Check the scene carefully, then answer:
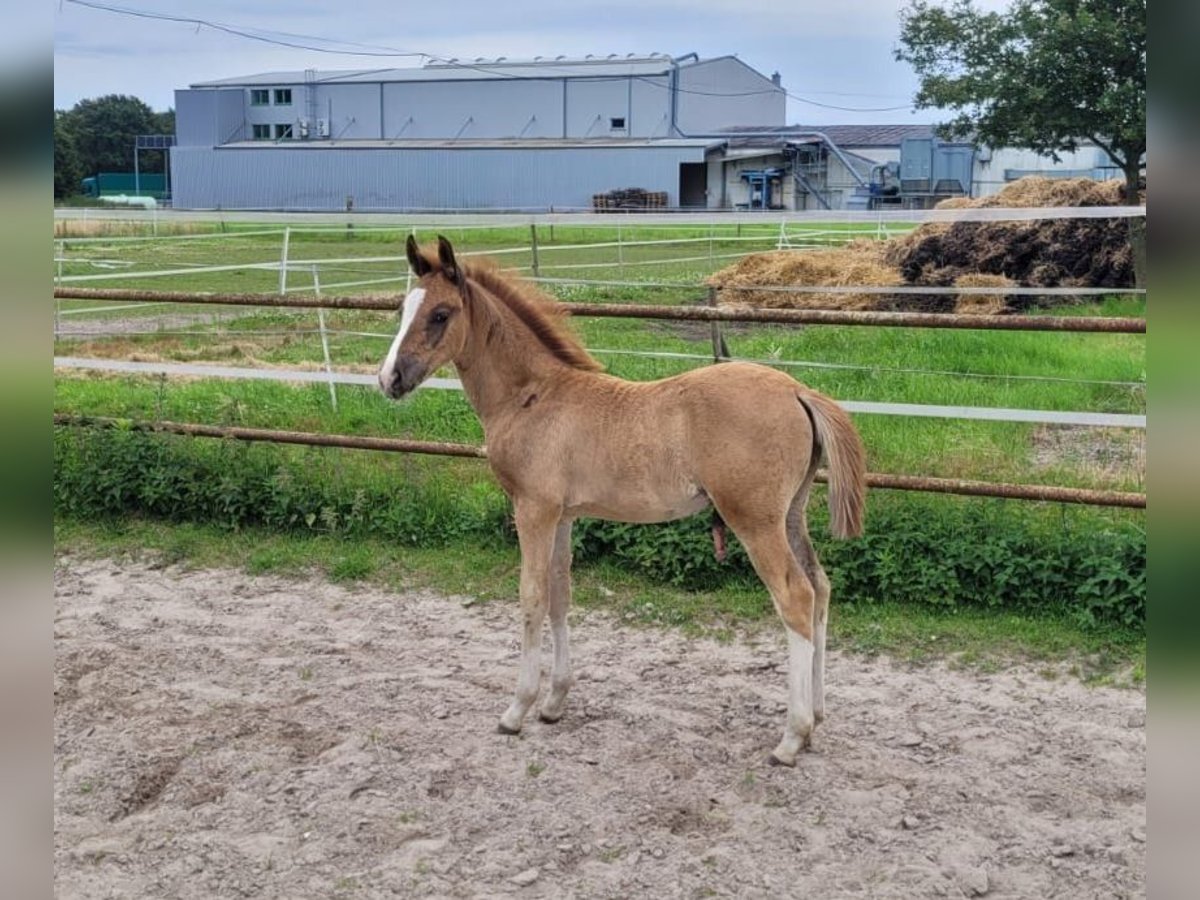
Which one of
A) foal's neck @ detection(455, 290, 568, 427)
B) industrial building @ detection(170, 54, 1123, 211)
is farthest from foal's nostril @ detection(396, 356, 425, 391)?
industrial building @ detection(170, 54, 1123, 211)

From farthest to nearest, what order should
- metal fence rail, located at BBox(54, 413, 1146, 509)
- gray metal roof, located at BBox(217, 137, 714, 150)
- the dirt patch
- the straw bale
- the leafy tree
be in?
gray metal roof, located at BBox(217, 137, 714, 150), the straw bale, the dirt patch, metal fence rail, located at BBox(54, 413, 1146, 509), the leafy tree

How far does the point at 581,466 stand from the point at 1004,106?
1175 cm

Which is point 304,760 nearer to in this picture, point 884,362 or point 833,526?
point 833,526

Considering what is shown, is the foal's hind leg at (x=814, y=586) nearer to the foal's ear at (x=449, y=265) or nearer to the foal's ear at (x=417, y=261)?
the foal's ear at (x=449, y=265)

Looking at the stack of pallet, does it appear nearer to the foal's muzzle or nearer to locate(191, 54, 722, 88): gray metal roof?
locate(191, 54, 722, 88): gray metal roof

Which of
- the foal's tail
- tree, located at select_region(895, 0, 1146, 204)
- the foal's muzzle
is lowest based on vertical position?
the foal's tail

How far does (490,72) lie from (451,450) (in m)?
40.0

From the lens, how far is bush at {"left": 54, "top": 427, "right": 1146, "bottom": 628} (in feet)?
15.7

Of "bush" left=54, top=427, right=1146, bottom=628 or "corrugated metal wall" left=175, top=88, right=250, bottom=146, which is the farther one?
"corrugated metal wall" left=175, top=88, right=250, bottom=146

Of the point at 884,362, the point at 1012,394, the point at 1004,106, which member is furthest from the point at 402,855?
the point at 1004,106

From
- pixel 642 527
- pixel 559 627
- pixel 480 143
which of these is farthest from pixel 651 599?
pixel 480 143

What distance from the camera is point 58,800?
136 inches

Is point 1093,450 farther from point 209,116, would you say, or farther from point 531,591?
point 209,116

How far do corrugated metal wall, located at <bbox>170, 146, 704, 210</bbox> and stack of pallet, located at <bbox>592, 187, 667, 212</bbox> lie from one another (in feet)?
2.02
